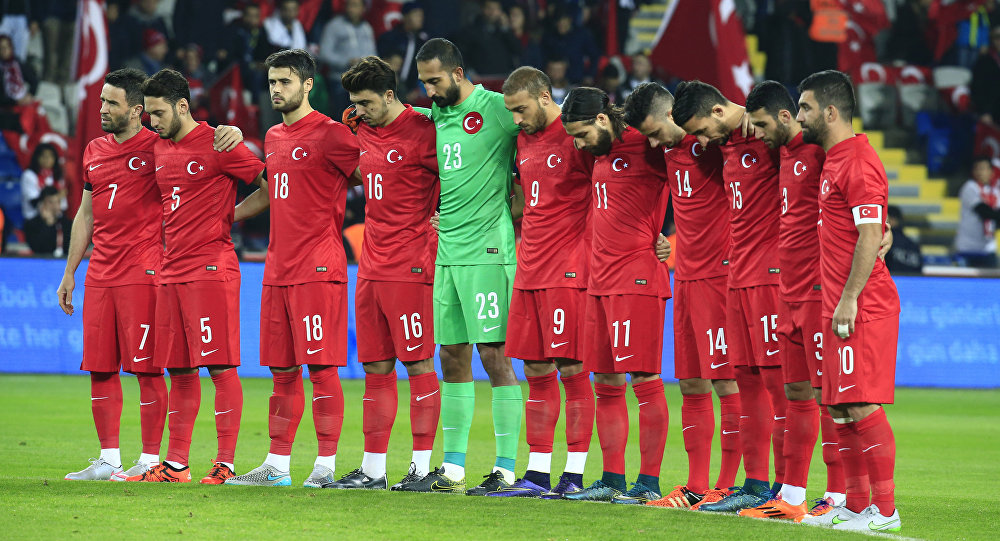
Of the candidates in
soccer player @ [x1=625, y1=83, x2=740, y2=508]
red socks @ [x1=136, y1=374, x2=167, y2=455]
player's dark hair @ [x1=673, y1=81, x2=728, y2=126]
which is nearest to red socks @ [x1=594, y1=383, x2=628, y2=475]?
soccer player @ [x1=625, y1=83, x2=740, y2=508]

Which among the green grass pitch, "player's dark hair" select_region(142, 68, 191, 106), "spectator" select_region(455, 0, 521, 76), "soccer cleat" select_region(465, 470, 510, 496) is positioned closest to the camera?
the green grass pitch

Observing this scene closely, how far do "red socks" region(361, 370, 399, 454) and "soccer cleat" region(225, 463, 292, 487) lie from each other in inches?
20.8

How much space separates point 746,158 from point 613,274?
988 millimetres

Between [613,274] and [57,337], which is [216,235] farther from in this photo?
[57,337]

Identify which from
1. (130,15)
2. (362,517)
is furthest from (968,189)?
(362,517)

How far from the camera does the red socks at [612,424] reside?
24.6 feet

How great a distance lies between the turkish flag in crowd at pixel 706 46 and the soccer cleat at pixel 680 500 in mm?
10634

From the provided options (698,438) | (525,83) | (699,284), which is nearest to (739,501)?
(698,438)

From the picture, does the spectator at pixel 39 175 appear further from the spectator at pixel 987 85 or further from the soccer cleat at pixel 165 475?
the spectator at pixel 987 85

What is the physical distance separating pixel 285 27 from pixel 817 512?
1422 cm

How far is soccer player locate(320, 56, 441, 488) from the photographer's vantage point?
7.85 meters

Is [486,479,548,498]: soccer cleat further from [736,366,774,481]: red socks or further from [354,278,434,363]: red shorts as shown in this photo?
[736,366,774,481]: red socks

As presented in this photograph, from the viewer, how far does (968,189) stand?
65.0 feet

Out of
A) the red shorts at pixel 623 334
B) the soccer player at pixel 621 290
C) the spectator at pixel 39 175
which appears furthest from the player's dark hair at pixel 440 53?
the spectator at pixel 39 175
